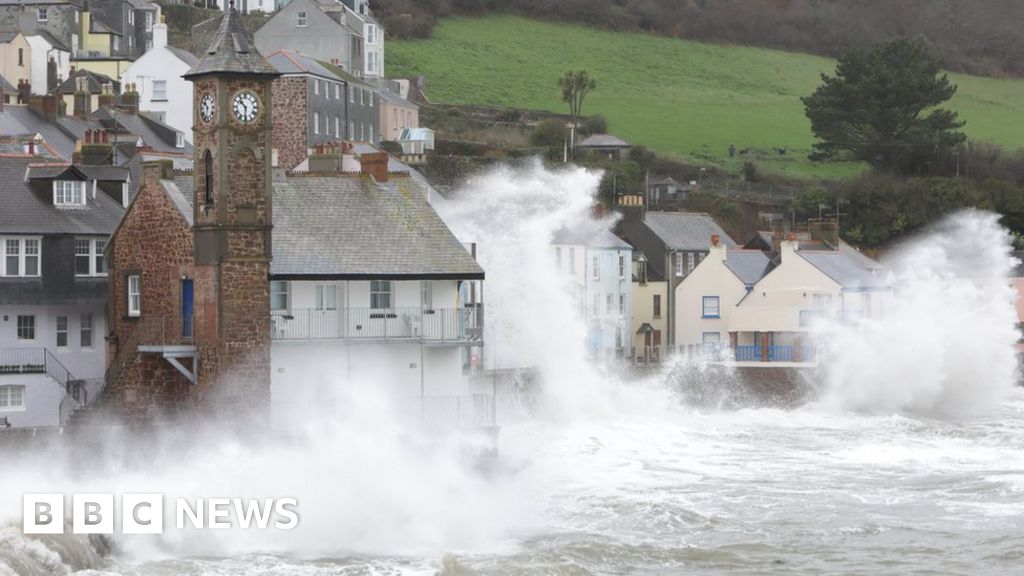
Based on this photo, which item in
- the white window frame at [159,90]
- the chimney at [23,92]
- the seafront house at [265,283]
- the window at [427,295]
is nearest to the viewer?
the seafront house at [265,283]

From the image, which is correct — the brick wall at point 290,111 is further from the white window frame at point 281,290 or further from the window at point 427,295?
the white window frame at point 281,290

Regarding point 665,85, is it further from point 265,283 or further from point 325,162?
point 265,283

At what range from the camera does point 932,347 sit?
251ft

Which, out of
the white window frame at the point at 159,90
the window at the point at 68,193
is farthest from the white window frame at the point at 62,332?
the white window frame at the point at 159,90

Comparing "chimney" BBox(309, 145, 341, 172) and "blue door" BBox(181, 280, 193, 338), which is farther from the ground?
"chimney" BBox(309, 145, 341, 172)

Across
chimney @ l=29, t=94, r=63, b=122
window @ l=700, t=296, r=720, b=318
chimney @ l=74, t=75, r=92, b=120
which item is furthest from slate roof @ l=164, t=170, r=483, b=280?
chimney @ l=74, t=75, r=92, b=120

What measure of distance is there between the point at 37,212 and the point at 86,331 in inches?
120

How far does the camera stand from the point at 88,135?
2329 inches

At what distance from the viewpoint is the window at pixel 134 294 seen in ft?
151

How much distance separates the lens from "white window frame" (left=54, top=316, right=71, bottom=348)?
48562mm

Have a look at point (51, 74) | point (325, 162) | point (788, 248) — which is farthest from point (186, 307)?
point (51, 74)

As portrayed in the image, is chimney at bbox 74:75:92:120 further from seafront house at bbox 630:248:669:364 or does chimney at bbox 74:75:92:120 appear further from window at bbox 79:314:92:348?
window at bbox 79:314:92:348

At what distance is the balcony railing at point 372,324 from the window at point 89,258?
698cm

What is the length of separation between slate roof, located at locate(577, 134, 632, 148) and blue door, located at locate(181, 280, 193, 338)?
66.6m
